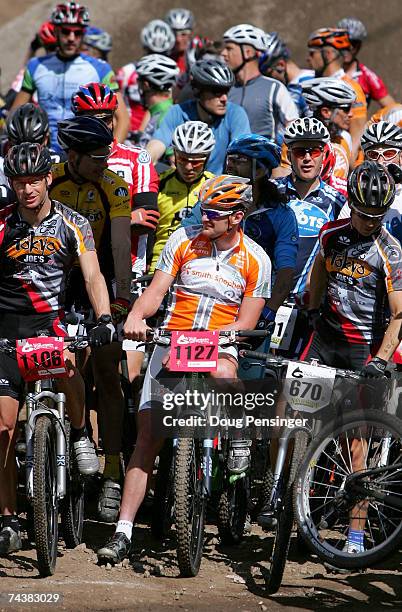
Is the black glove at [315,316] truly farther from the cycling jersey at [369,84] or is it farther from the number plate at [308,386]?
the cycling jersey at [369,84]

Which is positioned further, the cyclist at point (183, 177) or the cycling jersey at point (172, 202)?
the cycling jersey at point (172, 202)

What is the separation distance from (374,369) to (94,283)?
5.98ft

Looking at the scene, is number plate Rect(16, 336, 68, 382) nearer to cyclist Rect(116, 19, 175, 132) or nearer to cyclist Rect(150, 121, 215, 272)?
cyclist Rect(150, 121, 215, 272)

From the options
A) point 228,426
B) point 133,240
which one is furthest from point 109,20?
point 228,426

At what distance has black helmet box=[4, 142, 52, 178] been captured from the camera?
788 cm

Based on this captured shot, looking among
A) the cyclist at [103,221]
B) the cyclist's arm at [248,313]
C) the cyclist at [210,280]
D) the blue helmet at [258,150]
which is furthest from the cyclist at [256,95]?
the cyclist's arm at [248,313]

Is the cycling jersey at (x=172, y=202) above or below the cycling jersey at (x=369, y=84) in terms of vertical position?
below

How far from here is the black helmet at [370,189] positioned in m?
7.84

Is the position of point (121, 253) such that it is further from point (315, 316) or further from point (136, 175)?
point (315, 316)

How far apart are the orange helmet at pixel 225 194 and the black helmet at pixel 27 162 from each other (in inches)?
38.1

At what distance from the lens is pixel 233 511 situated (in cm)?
839

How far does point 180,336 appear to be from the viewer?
302 inches

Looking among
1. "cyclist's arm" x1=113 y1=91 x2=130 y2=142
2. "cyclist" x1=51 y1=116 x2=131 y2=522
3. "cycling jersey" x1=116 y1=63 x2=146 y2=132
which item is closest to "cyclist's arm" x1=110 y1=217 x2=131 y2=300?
"cyclist" x1=51 y1=116 x2=131 y2=522

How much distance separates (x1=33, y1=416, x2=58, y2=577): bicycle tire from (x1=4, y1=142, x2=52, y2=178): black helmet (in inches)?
57.4
